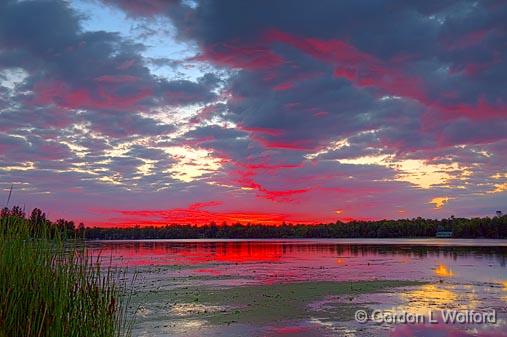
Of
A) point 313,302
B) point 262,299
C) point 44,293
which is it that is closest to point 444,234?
point 313,302

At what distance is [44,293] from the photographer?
614 cm

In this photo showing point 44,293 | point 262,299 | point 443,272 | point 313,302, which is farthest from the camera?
point 443,272

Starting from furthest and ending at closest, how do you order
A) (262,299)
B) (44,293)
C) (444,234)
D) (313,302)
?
(444,234) → (262,299) → (313,302) → (44,293)

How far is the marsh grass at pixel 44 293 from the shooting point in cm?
585

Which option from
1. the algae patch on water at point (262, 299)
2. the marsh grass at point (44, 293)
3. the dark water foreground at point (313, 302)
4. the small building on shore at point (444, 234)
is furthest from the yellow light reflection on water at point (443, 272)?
the small building on shore at point (444, 234)

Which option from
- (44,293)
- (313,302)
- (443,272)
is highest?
(44,293)

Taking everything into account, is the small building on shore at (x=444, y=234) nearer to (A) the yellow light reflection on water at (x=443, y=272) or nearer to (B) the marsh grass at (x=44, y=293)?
(A) the yellow light reflection on water at (x=443, y=272)

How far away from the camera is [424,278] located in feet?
100.0

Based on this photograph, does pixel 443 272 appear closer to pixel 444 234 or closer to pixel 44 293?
pixel 44 293

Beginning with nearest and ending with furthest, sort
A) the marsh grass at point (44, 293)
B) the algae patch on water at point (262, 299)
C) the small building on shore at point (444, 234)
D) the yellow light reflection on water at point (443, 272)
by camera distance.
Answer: the marsh grass at point (44, 293), the algae patch on water at point (262, 299), the yellow light reflection on water at point (443, 272), the small building on shore at point (444, 234)

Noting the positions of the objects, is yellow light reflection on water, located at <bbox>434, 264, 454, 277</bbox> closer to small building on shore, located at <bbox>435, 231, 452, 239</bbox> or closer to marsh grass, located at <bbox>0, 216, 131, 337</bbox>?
marsh grass, located at <bbox>0, 216, 131, 337</bbox>

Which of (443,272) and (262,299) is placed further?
(443,272)

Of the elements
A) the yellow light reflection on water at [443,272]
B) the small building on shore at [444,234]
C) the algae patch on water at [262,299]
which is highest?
the small building on shore at [444,234]

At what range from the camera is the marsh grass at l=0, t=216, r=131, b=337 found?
19.2ft
